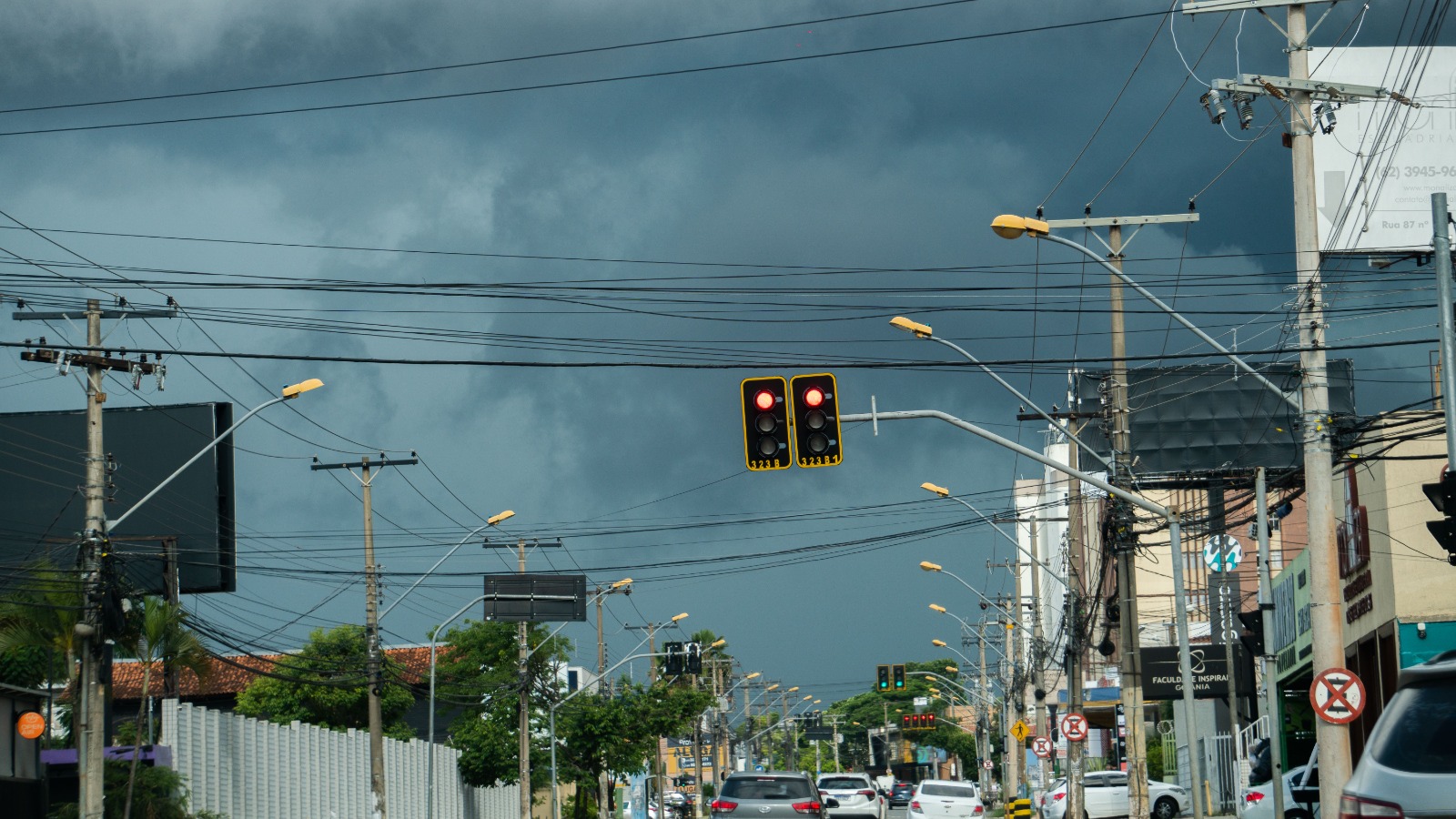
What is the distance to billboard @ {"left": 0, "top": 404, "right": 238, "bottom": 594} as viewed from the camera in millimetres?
49188

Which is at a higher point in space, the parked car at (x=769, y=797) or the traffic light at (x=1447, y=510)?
the traffic light at (x=1447, y=510)

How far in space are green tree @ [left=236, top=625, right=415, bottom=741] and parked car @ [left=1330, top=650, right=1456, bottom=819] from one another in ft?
200

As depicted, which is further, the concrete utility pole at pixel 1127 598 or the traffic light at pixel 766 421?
the concrete utility pole at pixel 1127 598

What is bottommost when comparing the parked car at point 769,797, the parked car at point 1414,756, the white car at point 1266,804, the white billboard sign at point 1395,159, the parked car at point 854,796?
the parked car at point 854,796

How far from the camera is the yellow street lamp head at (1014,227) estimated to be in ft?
69.6

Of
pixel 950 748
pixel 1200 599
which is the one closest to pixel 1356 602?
pixel 1200 599

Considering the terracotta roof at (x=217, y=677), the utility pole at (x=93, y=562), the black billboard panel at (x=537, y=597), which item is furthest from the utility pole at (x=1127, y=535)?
the terracotta roof at (x=217, y=677)

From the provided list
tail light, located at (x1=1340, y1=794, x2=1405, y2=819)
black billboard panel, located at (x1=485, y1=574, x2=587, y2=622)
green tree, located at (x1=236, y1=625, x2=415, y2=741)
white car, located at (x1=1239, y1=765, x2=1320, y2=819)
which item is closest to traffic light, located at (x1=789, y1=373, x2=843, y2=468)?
tail light, located at (x1=1340, y1=794, x2=1405, y2=819)

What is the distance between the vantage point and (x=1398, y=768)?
8203 mm

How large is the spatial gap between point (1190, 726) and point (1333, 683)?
27.2 ft

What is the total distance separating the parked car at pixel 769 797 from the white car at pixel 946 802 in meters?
7.95

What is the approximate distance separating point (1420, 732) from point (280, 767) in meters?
33.7

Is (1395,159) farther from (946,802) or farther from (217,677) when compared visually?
(217,677)

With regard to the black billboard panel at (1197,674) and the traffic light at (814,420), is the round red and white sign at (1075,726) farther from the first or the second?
the traffic light at (814,420)
